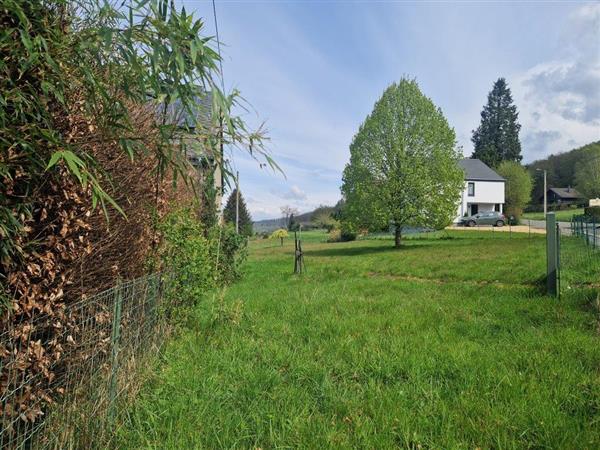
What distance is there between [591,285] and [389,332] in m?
4.07

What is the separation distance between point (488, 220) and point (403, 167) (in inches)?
867

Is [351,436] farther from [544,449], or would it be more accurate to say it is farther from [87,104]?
[87,104]

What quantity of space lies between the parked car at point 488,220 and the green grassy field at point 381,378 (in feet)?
111

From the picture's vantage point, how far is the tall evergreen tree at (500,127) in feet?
212

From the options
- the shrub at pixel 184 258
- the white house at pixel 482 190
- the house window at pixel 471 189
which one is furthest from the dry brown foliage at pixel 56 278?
the house window at pixel 471 189

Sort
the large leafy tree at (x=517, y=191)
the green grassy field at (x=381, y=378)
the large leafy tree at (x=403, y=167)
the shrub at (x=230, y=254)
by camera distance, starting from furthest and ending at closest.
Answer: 1. the large leafy tree at (x=517, y=191)
2. the large leafy tree at (x=403, y=167)
3. the shrub at (x=230, y=254)
4. the green grassy field at (x=381, y=378)

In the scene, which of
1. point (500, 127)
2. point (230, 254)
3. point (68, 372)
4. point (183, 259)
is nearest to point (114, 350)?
point (68, 372)

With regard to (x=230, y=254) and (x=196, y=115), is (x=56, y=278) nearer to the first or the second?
(x=196, y=115)

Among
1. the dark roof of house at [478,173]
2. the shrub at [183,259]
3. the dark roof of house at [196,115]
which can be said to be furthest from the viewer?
the dark roof of house at [478,173]

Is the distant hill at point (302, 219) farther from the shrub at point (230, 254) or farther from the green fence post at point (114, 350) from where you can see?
the green fence post at point (114, 350)

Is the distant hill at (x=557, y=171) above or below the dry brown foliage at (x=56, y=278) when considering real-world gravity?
above

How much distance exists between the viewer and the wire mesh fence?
2.13 m

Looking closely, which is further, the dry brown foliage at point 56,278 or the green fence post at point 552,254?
the green fence post at point 552,254

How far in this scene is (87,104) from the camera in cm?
212
